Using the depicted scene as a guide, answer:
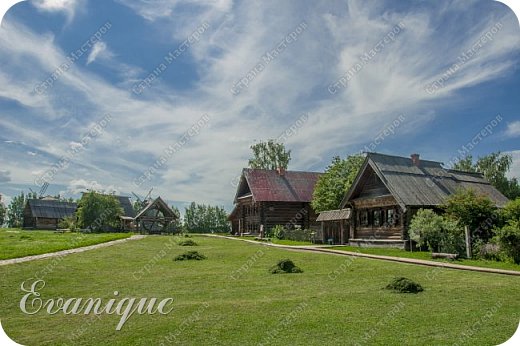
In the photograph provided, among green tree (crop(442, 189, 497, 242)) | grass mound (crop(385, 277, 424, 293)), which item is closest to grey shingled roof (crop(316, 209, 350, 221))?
green tree (crop(442, 189, 497, 242))

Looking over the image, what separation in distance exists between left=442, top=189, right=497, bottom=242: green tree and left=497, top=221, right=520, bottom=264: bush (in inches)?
103

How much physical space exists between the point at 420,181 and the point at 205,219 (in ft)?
167

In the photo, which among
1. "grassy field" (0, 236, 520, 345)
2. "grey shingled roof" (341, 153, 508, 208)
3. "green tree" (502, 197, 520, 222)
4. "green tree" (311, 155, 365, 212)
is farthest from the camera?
"green tree" (311, 155, 365, 212)

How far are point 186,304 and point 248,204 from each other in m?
39.7

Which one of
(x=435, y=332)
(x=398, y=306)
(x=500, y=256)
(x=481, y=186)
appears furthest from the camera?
(x=481, y=186)

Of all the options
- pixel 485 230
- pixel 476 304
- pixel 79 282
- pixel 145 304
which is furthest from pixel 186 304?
pixel 485 230

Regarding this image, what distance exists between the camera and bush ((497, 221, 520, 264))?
62.8 feet

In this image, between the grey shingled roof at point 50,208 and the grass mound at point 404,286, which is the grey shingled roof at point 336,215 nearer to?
the grass mound at point 404,286

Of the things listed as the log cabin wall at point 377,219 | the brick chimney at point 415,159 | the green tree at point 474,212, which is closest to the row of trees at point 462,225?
the green tree at point 474,212

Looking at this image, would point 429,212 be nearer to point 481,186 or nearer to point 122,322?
point 481,186

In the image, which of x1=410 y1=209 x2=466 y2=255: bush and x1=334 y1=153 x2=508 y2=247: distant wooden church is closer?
x1=410 y1=209 x2=466 y2=255: bush

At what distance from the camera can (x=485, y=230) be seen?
23438 mm

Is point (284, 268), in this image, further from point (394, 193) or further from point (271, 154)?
point (271, 154)

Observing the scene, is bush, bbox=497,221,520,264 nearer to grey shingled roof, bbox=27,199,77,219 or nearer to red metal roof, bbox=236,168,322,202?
red metal roof, bbox=236,168,322,202
